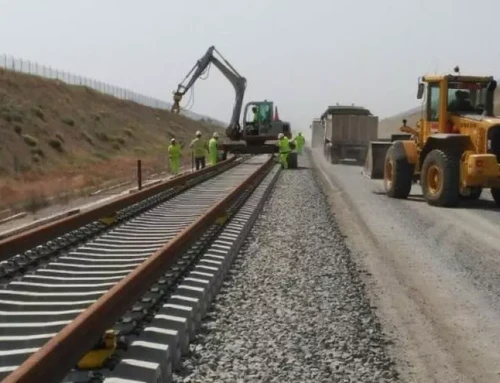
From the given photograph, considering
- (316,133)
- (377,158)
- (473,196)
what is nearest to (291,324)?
(473,196)

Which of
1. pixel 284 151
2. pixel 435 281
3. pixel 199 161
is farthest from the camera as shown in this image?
pixel 284 151

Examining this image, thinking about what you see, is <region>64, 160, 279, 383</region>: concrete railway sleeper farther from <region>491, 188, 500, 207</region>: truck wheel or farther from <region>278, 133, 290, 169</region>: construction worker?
<region>278, 133, 290, 169</region>: construction worker

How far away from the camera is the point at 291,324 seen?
638cm

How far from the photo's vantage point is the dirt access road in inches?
221

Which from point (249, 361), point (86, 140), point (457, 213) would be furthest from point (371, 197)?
point (86, 140)

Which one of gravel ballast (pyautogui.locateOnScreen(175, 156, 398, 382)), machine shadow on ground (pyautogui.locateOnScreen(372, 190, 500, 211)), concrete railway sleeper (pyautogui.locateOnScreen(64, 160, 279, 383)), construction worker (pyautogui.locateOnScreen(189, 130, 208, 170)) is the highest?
construction worker (pyautogui.locateOnScreen(189, 130, 208, 170))

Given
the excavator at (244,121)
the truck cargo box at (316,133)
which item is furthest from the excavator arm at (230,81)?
the truck cargo box at (316,133)

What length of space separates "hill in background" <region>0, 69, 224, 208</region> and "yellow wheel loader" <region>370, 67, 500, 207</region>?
35.4ft

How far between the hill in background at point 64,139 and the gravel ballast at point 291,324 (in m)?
13.0

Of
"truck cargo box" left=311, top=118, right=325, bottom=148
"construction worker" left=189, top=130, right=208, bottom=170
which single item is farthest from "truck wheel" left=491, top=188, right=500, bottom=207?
"truck cargo box" left=311, top=118, right=325, bottom=148

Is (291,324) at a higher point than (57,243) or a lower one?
lower

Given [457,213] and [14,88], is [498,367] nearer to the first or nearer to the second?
[457,213]

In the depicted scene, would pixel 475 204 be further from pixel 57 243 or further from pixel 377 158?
pixel 57 243

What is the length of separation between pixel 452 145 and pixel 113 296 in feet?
39.8
